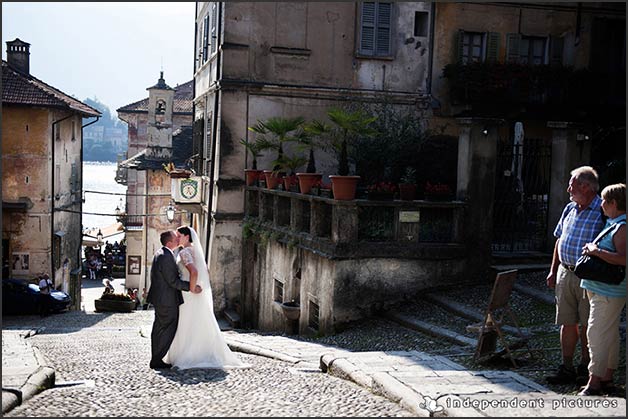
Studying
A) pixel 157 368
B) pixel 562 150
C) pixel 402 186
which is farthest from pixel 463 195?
pixel 157 368

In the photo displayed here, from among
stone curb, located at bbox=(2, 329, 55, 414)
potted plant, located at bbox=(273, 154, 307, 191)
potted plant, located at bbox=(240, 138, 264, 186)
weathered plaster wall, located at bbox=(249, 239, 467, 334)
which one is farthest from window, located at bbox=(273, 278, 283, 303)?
stone curb, located at bbox=(2, 329, 55, 414)

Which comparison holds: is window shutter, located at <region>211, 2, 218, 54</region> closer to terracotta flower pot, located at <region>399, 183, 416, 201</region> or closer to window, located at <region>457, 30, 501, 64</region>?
window, located at <region>457, 30, 501, 64</region>

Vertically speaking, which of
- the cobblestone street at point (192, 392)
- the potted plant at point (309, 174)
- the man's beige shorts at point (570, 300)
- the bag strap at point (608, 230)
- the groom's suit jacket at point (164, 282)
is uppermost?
the potted plant at point (309, 174)

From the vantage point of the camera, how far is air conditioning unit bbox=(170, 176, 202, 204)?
891 inches

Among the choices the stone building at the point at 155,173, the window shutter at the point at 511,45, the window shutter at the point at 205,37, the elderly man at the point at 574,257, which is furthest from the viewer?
the stone building at the point at 155,173

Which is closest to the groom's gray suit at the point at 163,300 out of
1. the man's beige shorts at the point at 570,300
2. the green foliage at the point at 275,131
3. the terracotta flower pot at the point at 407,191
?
the man's beige shorts at the point at 570,300

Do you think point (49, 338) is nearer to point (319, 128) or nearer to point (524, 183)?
point (319, 128)

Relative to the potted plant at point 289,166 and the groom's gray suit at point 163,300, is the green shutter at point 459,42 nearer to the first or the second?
the potted plant at point 289,166

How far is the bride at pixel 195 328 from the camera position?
9.72 meters

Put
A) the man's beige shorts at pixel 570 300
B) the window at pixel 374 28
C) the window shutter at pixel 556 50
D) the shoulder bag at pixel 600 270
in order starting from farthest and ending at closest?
the window shutter at pixel 556 50 → the window at pixel 374 28 → the man's beige shorts at pixel 570 300 → the shoulder bag at pixel 600 270

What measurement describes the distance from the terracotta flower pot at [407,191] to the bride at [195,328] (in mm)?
4604

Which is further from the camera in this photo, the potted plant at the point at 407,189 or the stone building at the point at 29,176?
the stone building at the point at 29,176

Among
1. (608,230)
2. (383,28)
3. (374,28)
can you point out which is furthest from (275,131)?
(608,230)

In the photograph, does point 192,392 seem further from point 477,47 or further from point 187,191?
point 187,191
